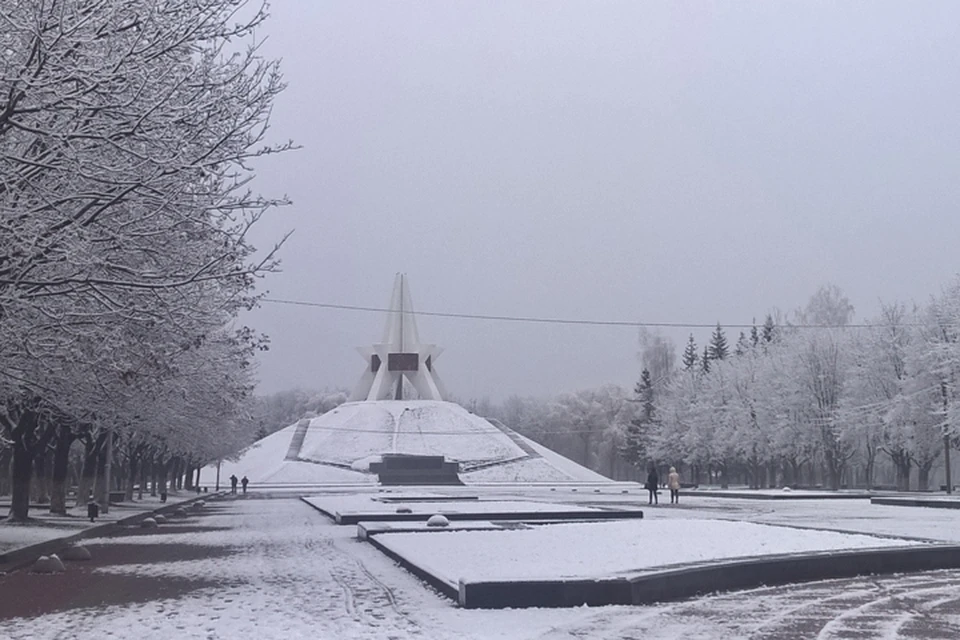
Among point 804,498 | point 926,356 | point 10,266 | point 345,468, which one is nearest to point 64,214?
point 10,266

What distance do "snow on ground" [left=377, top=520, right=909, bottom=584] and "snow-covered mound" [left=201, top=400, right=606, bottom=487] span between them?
50.9 m

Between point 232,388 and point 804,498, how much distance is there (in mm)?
25087

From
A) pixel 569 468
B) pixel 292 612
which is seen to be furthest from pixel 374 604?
pixel 569 468

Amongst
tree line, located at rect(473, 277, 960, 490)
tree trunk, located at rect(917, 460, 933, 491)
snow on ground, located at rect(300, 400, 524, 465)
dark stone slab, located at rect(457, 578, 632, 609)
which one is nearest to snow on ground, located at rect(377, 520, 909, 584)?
dark stone slab, located at rect(457, 578, 632, 609)

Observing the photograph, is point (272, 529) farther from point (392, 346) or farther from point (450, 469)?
point (392, 346)

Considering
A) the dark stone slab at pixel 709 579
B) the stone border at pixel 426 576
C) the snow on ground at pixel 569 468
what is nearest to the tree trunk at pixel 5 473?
the stone border at pixel 426 576

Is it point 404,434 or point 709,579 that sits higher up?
point 404,434

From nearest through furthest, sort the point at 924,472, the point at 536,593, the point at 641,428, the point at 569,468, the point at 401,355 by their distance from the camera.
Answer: the point at 536,593 < the point at 924,472 < the point at 569,468 < the point at 641,428 < the point at 401,355

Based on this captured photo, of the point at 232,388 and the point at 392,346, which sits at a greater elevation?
the point at 392,346

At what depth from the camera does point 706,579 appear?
Result: 1124cm

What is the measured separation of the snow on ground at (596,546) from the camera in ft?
37.3

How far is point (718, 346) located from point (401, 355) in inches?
1058

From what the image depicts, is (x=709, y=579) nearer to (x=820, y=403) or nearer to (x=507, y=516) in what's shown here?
(x=507, y=516)

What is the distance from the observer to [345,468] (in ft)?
240
